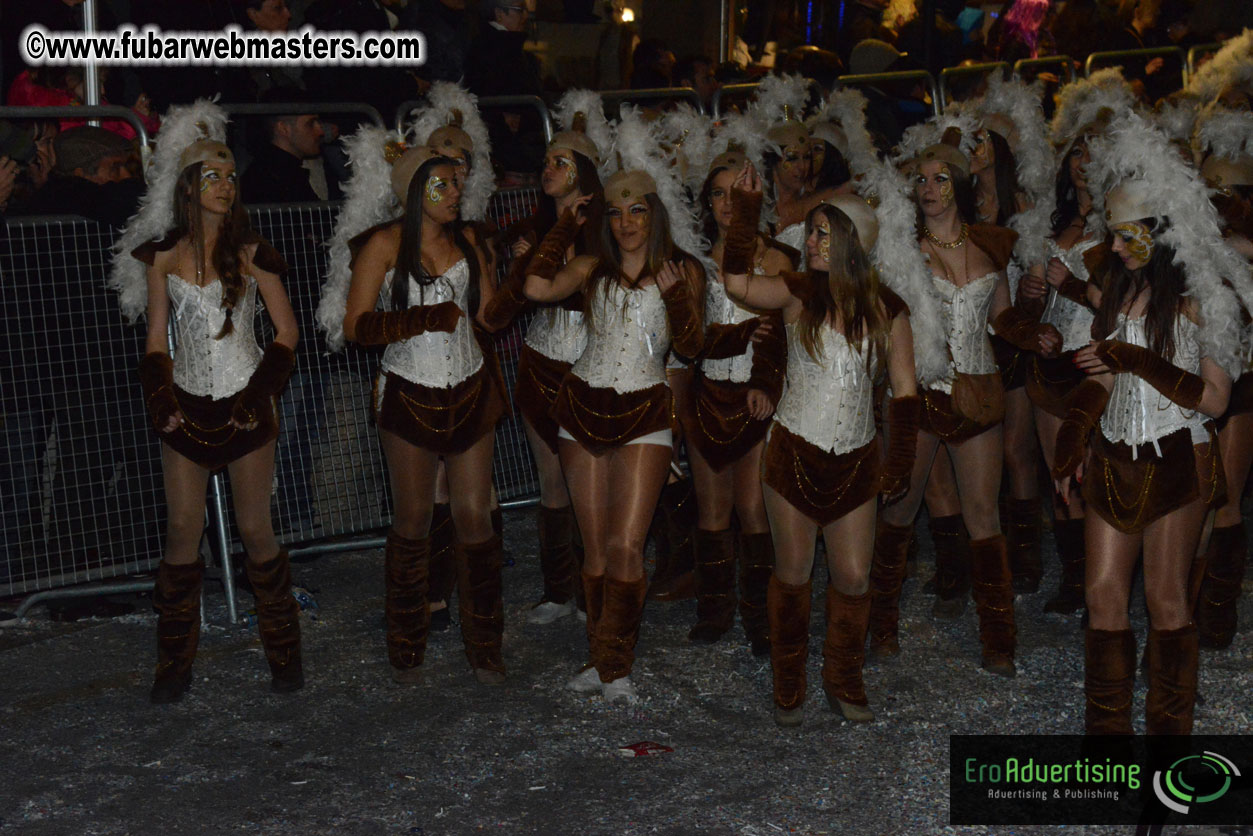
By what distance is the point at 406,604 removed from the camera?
5879 mm

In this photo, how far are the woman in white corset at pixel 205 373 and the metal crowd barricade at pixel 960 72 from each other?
657 cm

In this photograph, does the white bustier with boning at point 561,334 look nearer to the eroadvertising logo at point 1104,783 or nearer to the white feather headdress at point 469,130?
the white feather headdress at point 469,130

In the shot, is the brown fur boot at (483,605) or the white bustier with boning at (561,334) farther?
the white bustier with boning at (561,334)

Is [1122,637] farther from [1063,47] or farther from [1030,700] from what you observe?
[1063,47]

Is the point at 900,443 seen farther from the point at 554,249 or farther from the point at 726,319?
the point at 554,249

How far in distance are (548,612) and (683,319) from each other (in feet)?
5.97

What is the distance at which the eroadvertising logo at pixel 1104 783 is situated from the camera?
4.65 m

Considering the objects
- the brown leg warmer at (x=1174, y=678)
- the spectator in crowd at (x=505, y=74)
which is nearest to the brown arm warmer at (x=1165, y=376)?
the brown leg warmer at (x=1174, y=678)

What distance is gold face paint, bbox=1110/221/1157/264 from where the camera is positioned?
480 centimetres

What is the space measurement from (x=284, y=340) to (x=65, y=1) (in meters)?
3.04

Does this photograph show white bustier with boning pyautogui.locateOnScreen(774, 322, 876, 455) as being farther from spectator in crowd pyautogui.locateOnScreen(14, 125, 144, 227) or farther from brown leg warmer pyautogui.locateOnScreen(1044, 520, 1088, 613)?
spectator in crowd pyautogui.locateOnScreen(14, 125, 144, 227)

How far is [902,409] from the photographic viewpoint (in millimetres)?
5195

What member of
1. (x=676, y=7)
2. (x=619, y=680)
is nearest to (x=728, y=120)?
(x=619, y=680)

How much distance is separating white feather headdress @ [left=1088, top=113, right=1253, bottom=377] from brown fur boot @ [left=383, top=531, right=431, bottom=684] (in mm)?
2976
